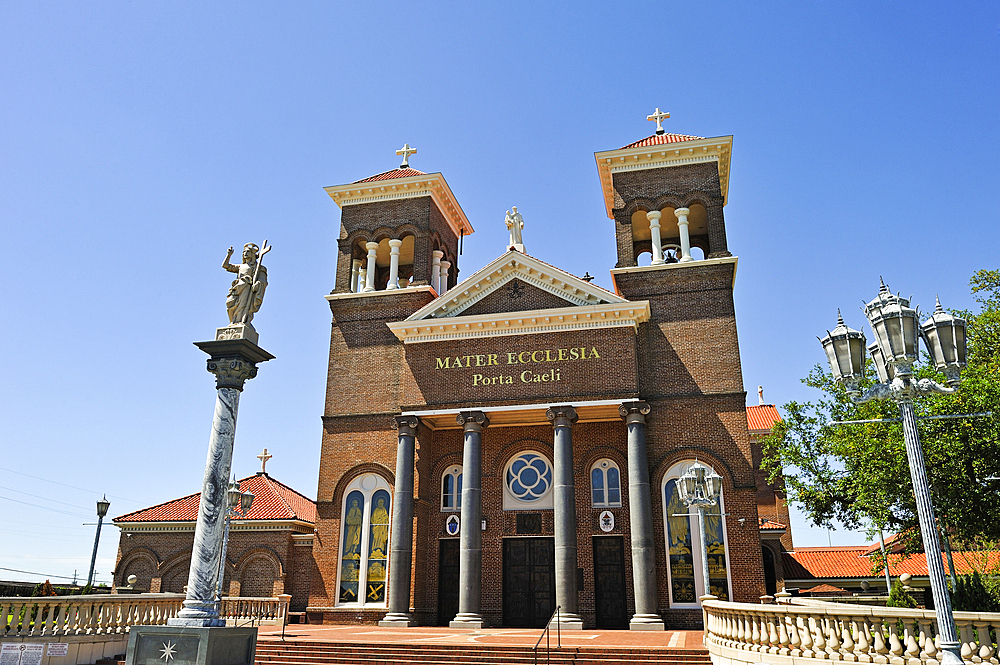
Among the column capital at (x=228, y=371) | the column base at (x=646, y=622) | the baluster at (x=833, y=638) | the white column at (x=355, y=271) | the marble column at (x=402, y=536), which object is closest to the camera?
the baluster at (x=833, y=638)

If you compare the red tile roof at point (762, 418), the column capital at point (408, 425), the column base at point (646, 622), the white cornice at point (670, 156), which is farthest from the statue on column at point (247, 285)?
the red tile roof at point (762, 418)

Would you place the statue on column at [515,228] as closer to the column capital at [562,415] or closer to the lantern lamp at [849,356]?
the column capital at [562,415]

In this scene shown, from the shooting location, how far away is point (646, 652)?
1692 centimetres

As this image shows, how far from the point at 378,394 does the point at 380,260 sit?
306 inches

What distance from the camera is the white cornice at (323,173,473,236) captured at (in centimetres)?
3156

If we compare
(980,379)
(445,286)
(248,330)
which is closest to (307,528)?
(445,286)

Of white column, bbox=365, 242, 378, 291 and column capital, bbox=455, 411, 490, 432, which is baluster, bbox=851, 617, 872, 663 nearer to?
column capital, bbox=455, 411, 490, 432

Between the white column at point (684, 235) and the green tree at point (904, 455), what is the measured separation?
6442 mm

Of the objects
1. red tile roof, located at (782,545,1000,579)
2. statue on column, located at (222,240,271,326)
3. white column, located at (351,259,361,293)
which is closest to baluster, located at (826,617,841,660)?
statue on column, located at (222,240,271,326)

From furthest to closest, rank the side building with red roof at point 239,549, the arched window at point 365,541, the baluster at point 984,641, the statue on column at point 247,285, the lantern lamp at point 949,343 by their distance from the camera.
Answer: the side building with red roof at point 239,549 → the arched window at point 365,541 → the statue on column at point 247,285 → the baluster at point 984,641 → the lantern lamp at point 949,343

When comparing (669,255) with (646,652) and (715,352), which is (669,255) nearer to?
(715,352)

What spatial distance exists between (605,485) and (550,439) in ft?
8.40

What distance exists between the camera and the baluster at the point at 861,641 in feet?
36.5

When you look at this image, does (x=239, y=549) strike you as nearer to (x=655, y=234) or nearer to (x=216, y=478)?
(x=216, y=478)
